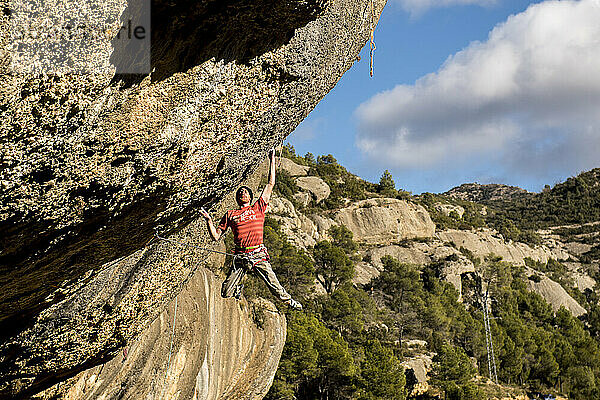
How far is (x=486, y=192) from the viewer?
181625 mm

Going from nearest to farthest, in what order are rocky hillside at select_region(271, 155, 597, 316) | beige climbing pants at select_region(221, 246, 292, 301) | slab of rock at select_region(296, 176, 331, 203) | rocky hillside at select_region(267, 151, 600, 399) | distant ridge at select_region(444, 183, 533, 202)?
beige climbing pants at select_region(221, 246, 292, 301) → rocky hillside at select_region(267, 151, 600, 399) → rocky hillside at select_region(271, 155, 597, 316) → slab of rock at select_region(296, 176, 331, 203) → distant ridge at select_region(444, 183, 533, 202)

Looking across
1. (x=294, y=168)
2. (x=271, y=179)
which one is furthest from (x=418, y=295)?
(x=271, y=179)

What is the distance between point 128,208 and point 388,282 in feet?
156

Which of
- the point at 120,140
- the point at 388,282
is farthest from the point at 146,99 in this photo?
the point at 388,282

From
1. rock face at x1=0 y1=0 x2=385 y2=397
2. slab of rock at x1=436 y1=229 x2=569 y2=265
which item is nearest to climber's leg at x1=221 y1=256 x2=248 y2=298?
rock face at x1=0 y1=0 x2=385 y2=397

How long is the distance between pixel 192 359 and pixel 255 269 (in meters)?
4.41

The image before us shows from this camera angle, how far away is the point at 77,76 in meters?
3.41

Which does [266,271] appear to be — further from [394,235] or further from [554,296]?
[554,296]

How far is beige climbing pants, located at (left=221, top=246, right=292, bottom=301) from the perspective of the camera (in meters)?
6.74

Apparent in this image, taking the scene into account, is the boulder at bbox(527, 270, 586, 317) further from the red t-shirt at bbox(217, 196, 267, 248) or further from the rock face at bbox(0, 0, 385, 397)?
the rock face at bbox(0, 0, 385, 397)

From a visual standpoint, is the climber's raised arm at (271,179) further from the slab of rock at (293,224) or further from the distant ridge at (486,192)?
the distant ridge at (486,192)

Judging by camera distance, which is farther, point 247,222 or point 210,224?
point 247,222

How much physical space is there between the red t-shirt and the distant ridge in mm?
170890

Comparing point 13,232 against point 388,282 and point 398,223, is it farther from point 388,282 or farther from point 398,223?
point 398,223
